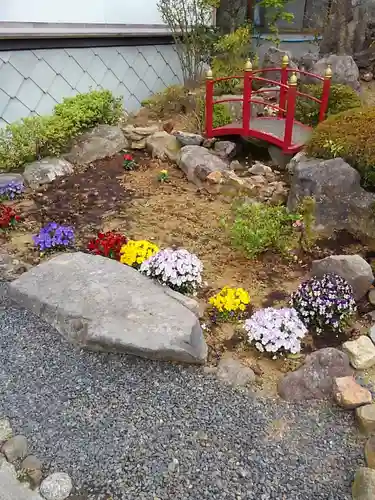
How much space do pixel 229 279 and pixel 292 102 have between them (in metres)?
3.20

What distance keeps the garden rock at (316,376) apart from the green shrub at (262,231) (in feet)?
4.98

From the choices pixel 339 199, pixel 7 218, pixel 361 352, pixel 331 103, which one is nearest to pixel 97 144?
pixel 7 218

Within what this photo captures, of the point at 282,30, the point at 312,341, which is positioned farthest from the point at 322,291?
the point at 282,30

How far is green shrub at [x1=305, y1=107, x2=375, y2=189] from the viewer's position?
5074mm

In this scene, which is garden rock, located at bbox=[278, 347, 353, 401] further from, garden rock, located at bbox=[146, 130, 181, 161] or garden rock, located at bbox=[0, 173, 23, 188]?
garden rock, located at bbox=[146, 130, 181, 161]

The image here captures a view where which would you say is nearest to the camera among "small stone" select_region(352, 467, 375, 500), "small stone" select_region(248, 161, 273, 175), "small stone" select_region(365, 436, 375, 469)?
"small stone" select_region(352, 467, 375, 500)

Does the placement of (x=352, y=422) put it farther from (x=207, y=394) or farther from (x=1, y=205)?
(x=1, y=205)

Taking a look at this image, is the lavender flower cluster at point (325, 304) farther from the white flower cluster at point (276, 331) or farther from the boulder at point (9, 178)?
the boulder at point (9, 178)

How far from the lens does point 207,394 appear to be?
3088 millimetres

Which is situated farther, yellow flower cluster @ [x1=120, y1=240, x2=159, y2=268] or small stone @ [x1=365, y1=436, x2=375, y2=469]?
yellow flower cluster @ [x1=120, y1=240, x2=159, y2=268]

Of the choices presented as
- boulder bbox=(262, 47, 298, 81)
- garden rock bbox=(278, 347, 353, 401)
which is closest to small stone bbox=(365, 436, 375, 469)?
garden rock bbox=(278, 347, 353, 401)

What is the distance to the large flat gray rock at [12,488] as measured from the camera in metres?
2.50

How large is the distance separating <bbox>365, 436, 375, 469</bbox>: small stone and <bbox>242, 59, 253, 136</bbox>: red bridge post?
5.50 m

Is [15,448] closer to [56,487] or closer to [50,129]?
[56,487]
